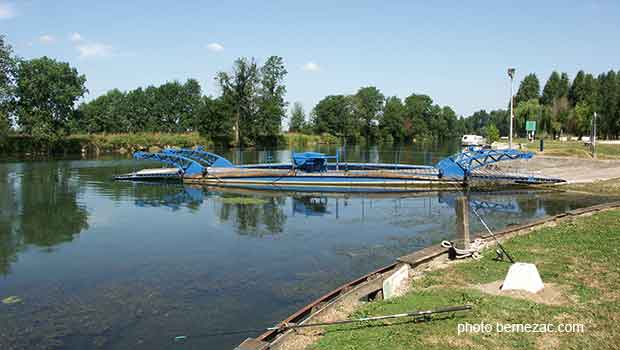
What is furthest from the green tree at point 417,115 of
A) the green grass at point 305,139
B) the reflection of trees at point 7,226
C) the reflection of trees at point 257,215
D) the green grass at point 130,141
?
the reflection of trees at point 7,226

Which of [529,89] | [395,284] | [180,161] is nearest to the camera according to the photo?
[395,284]

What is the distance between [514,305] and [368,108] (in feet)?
418

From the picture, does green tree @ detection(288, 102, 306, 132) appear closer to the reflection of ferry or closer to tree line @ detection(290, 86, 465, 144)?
tree line @ detection(290, 86, 465, 144)

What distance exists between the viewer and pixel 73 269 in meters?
12.7

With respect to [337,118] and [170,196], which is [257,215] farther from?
[337,118]

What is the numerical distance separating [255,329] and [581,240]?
27.4ft

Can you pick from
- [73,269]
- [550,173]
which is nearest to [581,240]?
[73,269]

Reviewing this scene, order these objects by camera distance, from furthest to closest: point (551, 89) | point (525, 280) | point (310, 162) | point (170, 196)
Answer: point (551, 89) → point (310, 162) → point (170, 196) → point (525, 280)

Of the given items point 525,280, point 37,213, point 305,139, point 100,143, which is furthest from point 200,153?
point 305,139

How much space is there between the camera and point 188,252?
14336 mm

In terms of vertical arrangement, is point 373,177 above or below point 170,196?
above

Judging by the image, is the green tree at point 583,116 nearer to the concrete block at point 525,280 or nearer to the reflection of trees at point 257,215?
the reflection of trees at point 257,215

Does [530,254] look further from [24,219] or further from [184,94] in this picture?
[184,94]

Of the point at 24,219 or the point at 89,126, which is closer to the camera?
the point at 24,219
